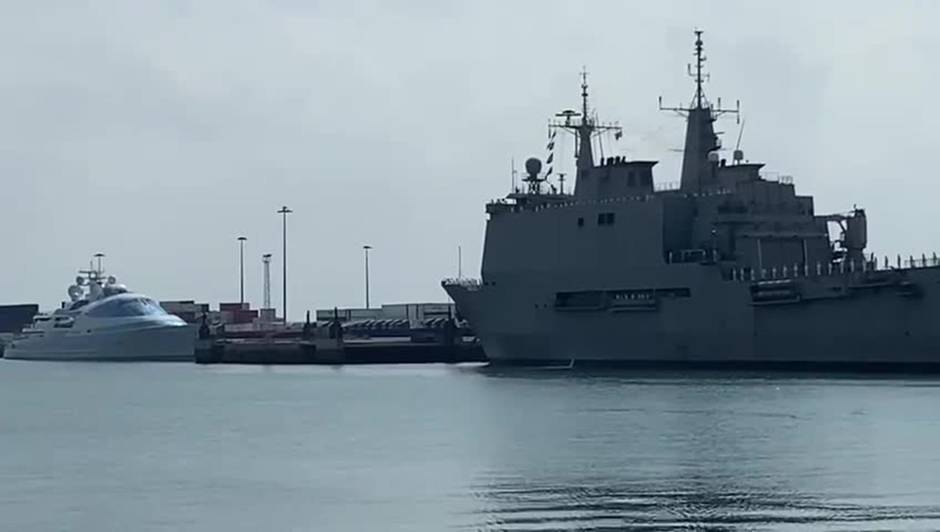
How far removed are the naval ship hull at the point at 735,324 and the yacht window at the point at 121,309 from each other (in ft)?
115

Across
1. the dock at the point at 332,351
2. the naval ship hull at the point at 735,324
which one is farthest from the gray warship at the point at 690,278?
the dock at the point at 332,351

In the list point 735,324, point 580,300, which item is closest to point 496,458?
point 735,324

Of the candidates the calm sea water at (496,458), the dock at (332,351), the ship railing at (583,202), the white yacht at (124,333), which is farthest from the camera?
the white yacht at (124,333)

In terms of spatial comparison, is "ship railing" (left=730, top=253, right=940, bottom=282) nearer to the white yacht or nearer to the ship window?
the ship window

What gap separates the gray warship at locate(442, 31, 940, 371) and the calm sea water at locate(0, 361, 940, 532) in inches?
68.0

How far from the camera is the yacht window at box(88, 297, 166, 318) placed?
283ft

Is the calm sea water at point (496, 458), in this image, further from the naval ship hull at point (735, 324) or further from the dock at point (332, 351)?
the dock at point (332, 351)

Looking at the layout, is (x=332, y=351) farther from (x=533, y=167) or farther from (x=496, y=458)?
(x=496, y=458)

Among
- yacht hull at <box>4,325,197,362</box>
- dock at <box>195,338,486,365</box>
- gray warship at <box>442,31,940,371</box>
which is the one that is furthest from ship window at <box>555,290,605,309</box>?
yacht hull at <box>4,325,197,362</box>

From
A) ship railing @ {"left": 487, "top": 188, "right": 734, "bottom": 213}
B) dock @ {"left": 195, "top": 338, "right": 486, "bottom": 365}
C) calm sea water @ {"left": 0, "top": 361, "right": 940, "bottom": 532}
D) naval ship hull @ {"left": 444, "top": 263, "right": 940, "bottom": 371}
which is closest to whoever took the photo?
calm sea water @ {"left": 0, "top": 361, "right": 940, "bottom": 532}

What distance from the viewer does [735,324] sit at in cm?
4741

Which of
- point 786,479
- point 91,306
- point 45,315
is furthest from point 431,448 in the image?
point 45,315

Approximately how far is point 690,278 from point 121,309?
4535 cm

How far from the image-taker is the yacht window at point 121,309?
283 feet
